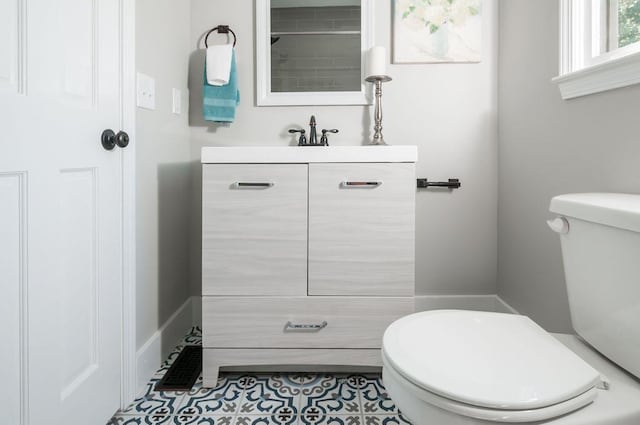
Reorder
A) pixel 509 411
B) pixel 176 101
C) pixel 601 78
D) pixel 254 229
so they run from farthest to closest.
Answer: pixel 176 101, pixel 254 229, pixel 601 78, pixel 509 411

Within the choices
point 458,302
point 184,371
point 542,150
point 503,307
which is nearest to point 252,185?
point 184,371

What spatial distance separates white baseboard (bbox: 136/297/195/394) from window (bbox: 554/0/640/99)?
167cm

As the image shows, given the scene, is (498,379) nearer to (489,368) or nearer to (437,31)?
(489,368)

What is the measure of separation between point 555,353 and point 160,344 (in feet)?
4.45

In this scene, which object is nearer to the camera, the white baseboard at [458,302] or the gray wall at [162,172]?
the gray wall at [162,172]

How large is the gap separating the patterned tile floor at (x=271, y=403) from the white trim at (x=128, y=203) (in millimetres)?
114

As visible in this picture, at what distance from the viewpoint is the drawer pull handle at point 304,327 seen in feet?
4.89

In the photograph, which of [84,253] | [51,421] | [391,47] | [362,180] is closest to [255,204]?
[362,180]

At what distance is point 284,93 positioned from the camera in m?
1.98

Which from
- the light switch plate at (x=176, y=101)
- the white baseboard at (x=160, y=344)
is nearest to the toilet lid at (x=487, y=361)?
the white baseboard at (x=160, y=344)

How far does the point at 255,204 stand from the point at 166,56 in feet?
2.48

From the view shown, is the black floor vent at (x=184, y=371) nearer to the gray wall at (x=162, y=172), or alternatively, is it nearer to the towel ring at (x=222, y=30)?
the gray wall at (x=162, y=172)

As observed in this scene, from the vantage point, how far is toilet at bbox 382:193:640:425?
0.71 m

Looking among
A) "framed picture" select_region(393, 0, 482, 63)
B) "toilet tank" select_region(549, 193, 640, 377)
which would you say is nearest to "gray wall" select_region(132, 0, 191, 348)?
"framed picture" select_region(393, 0, 482, 63)
